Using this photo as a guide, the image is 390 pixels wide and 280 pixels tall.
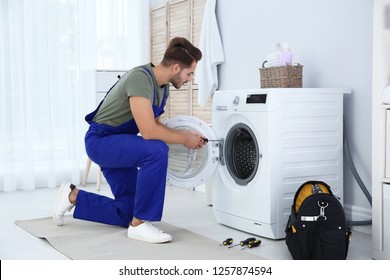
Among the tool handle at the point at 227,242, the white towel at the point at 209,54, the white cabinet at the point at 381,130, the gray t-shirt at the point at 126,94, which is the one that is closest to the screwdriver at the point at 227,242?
the tool handle at the point at 227,242

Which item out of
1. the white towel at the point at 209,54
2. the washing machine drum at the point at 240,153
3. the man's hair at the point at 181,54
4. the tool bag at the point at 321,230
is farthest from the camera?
the white towel at the point at 209,54

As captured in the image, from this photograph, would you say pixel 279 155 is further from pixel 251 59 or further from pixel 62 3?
pixel 62 3

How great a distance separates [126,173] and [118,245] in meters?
0.50

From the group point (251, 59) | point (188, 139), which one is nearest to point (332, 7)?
point (251, 59)

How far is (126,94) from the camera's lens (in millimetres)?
3117

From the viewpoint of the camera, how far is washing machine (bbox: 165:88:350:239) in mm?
3115

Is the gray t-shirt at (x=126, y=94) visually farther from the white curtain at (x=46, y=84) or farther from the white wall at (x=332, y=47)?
the white curtain at (x=46, y=84)

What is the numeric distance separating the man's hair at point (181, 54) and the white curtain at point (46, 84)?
2.19m

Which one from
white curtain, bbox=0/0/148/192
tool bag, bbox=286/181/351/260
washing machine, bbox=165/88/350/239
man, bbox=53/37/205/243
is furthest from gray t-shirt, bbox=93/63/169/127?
white curtain, bbox=0/0/148/192

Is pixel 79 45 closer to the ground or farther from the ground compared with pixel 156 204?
farther from the ground

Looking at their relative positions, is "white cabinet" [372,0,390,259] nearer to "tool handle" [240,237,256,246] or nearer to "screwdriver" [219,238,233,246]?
"tool handle" [240,237,256,246]

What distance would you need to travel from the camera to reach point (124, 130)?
10.6ft

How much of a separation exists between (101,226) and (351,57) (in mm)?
1820

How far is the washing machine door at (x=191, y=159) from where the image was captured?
334 cm
